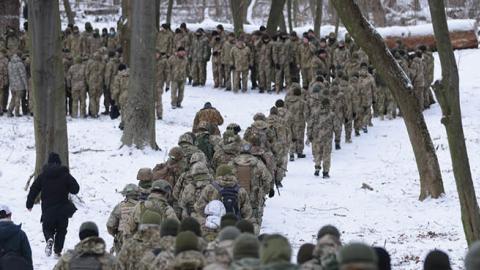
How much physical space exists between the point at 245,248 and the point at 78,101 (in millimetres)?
18977

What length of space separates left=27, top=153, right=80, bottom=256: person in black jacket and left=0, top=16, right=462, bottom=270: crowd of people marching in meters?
0.01

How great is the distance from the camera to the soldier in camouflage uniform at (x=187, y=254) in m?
7.39

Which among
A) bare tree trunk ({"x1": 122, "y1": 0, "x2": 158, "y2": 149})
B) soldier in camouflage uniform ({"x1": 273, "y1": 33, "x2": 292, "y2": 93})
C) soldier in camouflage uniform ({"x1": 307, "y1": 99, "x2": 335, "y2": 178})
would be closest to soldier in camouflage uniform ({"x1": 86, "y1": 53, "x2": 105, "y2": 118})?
bare tree trunk ({"x1": 122, "y1": 0, "x2": 158, "y2": 149})

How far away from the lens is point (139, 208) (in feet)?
35.0

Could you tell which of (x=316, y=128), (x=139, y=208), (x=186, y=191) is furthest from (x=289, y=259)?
(x=316, y=128)

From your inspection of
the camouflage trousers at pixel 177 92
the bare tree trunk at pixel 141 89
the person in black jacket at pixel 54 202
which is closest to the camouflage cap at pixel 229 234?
the person in black jacket at pixel 54 202

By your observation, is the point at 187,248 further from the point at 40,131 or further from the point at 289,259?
the point at 40,131

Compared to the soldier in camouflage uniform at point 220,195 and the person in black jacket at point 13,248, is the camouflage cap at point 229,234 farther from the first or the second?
the soldier in camouflage uniform at point 220,195

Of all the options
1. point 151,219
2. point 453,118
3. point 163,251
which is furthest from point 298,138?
point 163,251

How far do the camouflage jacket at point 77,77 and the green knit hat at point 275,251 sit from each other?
1863cm

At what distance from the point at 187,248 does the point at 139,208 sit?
3.21 m

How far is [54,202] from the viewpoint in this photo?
12898mm

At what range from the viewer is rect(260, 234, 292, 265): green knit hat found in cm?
660

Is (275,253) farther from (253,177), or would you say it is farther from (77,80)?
(77,80)
